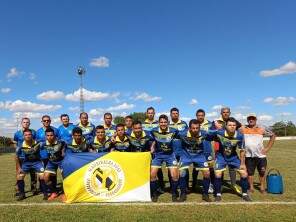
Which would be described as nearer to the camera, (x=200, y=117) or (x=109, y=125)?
(x=200, y=117)

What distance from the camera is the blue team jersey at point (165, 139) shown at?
1027 centimetres

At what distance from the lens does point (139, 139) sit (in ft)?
34.9

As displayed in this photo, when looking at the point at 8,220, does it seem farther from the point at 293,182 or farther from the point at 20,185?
the point at 293,182

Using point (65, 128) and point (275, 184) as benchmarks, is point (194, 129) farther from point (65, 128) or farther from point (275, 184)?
point (65, 128)

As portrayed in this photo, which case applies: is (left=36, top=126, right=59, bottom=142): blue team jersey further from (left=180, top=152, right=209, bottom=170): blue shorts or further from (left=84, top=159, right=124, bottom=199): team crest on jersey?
(left=180, top=152, right=209, bottom=170): blue shorts

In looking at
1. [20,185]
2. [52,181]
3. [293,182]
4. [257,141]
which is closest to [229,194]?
[257,141]

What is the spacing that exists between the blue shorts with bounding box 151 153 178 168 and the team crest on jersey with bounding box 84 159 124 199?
1.03 m

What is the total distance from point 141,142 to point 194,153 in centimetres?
144

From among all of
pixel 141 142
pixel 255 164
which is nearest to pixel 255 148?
pixel 255 164

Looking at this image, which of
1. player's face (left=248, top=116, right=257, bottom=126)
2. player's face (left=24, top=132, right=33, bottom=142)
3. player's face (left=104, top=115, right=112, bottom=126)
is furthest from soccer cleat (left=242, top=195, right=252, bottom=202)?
player's face (left=24, top=132, right=33, bottom=142)

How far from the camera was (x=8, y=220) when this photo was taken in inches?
308

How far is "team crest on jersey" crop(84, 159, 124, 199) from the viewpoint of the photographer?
955 cm

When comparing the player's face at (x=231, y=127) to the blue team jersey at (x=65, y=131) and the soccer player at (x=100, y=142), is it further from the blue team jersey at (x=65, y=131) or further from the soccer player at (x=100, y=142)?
the blue team jersey at (x=65, y=131)

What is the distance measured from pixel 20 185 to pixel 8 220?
2824 mm
